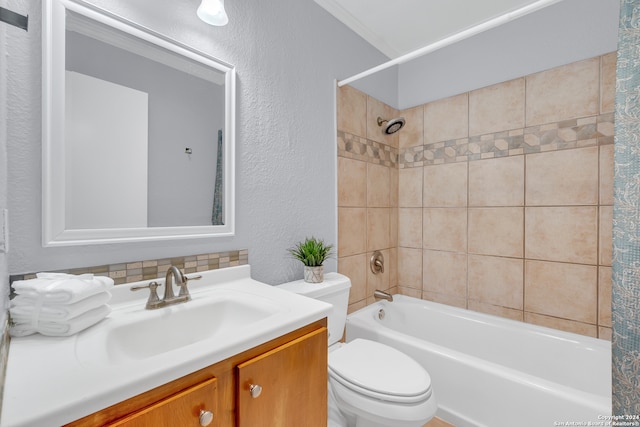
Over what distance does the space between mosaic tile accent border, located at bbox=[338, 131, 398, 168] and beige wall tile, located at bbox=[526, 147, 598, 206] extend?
915 millimetres

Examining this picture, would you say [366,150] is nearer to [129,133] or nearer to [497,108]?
[497,108]

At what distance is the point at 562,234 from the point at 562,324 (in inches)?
21.0

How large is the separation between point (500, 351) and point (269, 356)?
169 centimetres

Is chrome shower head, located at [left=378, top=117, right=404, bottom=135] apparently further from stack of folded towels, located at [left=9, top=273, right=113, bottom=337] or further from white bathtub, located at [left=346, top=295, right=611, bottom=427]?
stack of folded towels, located at [left=9, top=273, right=113, bottom=337]

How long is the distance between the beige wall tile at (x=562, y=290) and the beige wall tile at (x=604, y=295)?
0.06 feet

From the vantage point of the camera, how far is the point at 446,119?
2195 mm

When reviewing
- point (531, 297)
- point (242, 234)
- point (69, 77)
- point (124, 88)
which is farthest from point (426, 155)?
point (69, 77)

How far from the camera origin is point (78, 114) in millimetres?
976

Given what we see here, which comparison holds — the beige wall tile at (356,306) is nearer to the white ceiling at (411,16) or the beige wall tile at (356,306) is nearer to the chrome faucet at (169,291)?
the chrome faucet at (169,291)

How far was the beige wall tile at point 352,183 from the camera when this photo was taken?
6.34 feet

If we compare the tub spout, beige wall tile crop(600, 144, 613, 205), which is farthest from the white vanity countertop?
beige wall tile crop(600, 144, 613, 205)

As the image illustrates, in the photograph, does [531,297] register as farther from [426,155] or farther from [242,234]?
[242,234]

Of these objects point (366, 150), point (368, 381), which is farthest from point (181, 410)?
point (366, 150)

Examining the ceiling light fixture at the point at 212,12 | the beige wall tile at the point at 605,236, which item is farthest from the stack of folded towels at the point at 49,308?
the beige wall tile at the point at 605,236
